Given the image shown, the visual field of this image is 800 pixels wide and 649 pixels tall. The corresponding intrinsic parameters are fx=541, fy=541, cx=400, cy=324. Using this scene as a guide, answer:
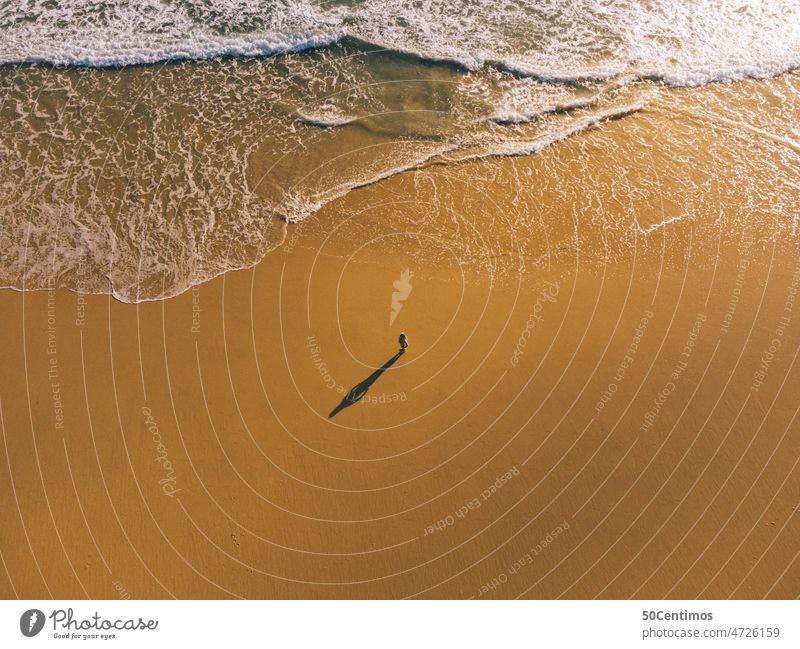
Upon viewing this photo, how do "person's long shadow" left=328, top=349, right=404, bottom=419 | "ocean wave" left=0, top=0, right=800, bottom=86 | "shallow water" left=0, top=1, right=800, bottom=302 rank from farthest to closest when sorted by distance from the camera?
"ocean wave" left=0, top=0, right=800, bottom=86 → "shallow water" left=0, top=1, right=800, bottom=302 → "person's long shadow" left=328, top=349, right=404, bottom=419

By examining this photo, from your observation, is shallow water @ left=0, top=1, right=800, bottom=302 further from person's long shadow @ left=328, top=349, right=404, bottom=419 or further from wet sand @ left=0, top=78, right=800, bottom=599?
person's long shadow @ left=328, top=349, right=404, bottom=419

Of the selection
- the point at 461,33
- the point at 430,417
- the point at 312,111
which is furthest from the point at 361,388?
the point at 461,33

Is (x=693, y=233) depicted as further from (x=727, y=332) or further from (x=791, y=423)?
(x=791, y=423)

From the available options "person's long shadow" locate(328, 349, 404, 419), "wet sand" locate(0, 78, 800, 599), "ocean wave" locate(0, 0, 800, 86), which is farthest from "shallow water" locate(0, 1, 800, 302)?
"person's long shadow" locate(328, 349, 404, 419)

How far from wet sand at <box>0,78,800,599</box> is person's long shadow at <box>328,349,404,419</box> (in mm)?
104

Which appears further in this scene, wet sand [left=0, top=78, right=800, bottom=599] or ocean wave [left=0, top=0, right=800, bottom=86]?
ocean wave [left=0, top=0, right=800, bottom=86]

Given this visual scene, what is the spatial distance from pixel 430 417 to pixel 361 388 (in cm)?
179

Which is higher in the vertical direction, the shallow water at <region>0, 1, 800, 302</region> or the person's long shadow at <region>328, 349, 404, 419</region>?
the shallow water at <region>0, 1, 800, 302</region>

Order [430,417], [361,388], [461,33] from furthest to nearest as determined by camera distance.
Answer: [461,33]
[361,388]
[430,417]

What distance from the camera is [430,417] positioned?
1281 cm

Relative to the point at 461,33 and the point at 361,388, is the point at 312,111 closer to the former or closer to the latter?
the point at 461,33

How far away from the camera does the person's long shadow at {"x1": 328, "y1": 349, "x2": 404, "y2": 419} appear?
1282cm

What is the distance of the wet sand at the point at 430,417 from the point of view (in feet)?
37.3

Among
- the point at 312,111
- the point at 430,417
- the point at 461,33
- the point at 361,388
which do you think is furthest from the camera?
the point at 461,33
